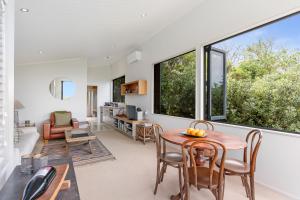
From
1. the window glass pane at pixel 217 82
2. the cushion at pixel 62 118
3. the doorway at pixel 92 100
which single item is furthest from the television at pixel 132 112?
the doorway at pixel 92 100

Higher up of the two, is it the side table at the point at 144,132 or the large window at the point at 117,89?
the large window at the point at 117,89

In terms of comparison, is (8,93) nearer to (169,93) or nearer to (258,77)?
(258,77)

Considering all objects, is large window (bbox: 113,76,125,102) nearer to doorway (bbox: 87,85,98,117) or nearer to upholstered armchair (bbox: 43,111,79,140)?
doorway (bbox: 87,85,98,117)

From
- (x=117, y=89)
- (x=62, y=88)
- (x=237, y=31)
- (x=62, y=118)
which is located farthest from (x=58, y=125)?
(x=237, y=31)

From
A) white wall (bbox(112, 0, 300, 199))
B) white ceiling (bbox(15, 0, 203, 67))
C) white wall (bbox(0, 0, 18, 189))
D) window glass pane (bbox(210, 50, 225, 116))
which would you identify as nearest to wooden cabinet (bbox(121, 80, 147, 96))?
white wall (bbox(112, 0, 300, 199))

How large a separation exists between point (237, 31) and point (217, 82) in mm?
1021

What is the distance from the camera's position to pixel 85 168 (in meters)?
3.20

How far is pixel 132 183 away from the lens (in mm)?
2637

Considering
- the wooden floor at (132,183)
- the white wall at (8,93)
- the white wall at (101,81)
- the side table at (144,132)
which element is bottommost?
the wooden floor at (132,183)

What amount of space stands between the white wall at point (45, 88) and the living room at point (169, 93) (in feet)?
0.11

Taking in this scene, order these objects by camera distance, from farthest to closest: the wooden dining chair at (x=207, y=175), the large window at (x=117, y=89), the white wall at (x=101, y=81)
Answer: the white wall at (x=101, y=81), the large window at (x=117, y=89), the wooden dining chair at (x=207, y=175)

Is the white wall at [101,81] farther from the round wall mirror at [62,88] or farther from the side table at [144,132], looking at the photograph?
the side table at [144,132]

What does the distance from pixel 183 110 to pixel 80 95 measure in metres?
4.18

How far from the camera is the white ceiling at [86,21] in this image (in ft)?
9.24
